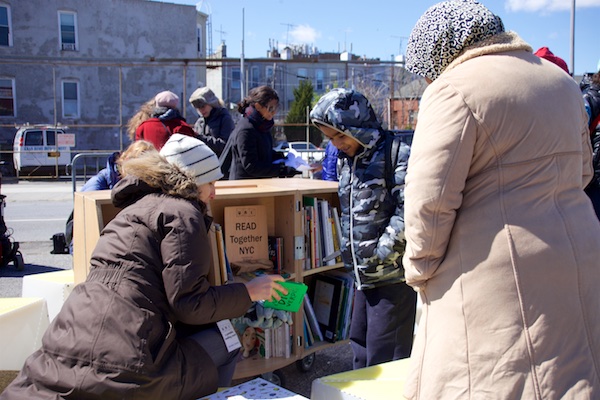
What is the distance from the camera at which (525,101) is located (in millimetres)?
1796

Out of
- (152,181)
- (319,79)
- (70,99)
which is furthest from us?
(319,79)

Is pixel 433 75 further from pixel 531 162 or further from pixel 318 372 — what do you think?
pixel 318 372

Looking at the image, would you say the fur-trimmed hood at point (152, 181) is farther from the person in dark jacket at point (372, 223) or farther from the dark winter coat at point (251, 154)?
the dark winter coat at point (251, 154)

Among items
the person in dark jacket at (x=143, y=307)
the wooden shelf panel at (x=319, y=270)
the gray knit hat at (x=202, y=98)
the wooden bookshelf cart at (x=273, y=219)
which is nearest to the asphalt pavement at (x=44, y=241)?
the wooden bookshelf cart at (x=273, y=219)

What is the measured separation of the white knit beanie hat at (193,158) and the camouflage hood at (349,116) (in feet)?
1.94

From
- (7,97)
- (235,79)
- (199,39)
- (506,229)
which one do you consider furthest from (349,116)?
(235,79)

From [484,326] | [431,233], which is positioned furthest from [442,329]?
[431,233]

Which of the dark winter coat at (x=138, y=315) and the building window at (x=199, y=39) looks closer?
the dark winter coat at (x=138, y=315)

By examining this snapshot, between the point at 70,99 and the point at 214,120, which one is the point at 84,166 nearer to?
the point at 214,120

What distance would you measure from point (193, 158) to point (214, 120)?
377 centimetres

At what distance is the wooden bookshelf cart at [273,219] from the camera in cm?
348

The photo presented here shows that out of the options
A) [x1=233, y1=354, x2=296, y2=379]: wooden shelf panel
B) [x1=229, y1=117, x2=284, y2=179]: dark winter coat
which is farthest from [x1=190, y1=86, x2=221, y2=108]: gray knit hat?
[x1=233, y1=354, x2=296, y2=379]: wooden shelf panel

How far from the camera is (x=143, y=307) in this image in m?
2.41

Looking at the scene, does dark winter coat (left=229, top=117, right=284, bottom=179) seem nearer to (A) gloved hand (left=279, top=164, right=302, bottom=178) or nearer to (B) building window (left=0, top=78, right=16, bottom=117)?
(A) gloved hand (left=279, top=164, right=302, bottom=178)
